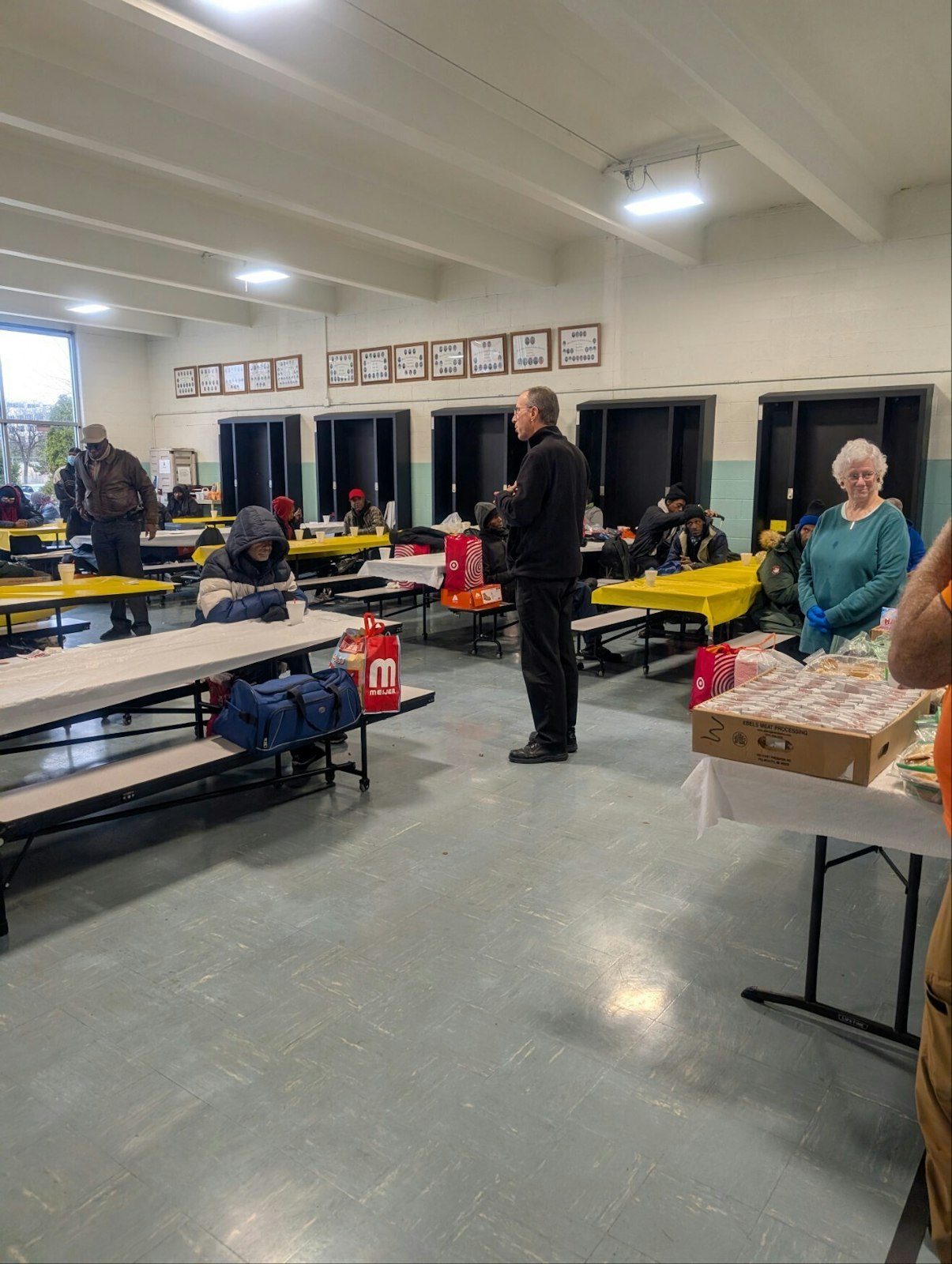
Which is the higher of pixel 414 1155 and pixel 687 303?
pixel 687 303

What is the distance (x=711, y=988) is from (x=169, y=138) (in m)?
6.41

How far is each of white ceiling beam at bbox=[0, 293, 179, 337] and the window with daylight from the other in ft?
1.26

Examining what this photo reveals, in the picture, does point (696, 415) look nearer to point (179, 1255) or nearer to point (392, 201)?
point (392, 201)

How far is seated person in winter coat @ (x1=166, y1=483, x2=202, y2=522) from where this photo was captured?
12.4 meters

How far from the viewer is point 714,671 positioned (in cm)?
377

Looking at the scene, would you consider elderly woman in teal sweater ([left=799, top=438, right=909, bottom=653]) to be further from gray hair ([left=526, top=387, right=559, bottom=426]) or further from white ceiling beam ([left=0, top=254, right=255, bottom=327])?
white ceiling beam ([left=0, top=254, right=255, bottom=327])

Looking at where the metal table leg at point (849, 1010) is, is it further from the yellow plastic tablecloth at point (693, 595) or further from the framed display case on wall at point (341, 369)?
the framed display case on wall at point (341, 369)

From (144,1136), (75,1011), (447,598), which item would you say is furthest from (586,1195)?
(447,598)

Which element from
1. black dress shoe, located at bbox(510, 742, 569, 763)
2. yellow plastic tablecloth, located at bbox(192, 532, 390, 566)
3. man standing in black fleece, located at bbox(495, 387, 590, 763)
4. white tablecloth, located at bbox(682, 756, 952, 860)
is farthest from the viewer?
yellow plastic tablecloth, located at bbox(192, 532, 390, 566)

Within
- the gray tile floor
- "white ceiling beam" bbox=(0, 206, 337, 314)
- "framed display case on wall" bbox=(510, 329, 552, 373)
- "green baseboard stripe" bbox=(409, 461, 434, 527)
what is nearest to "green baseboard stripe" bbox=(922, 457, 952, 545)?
"framed display case on wall" bbox=(510, 329, 552, 373)

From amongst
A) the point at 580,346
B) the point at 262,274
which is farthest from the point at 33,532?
the point at 580,346

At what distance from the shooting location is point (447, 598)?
6586 millimetres

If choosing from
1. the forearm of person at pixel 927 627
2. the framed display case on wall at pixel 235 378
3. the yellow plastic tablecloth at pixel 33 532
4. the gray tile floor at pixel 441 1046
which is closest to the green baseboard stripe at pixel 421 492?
the framed display case on wall at pixel 235 378

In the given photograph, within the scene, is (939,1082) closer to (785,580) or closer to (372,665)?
(372,665)
